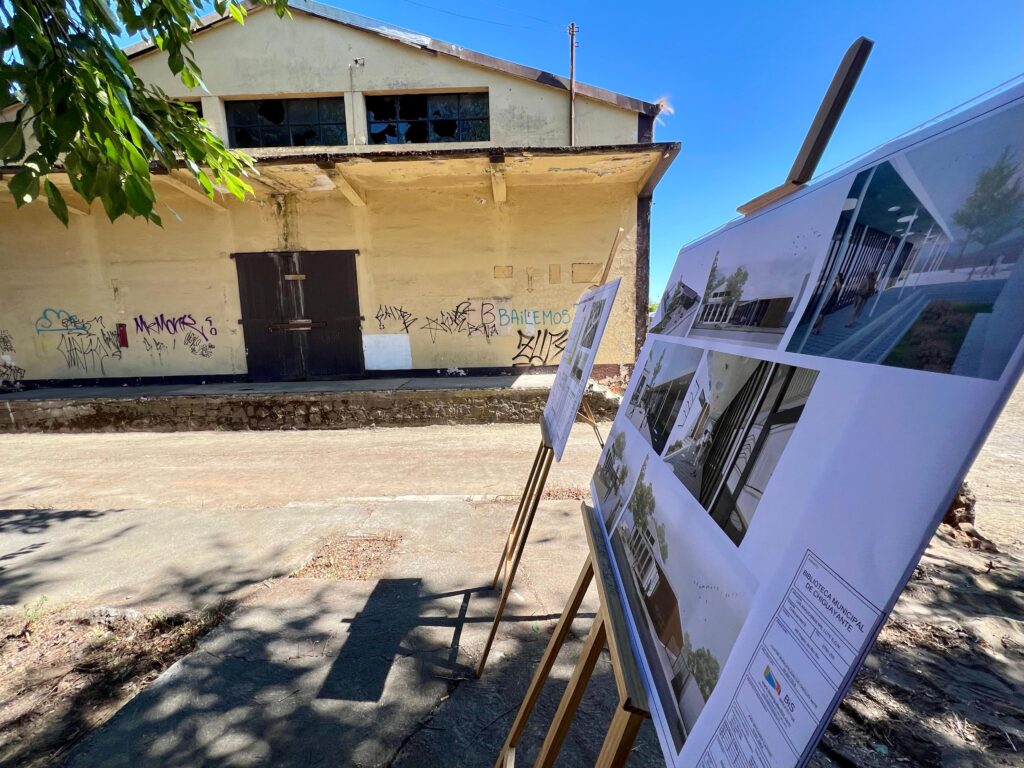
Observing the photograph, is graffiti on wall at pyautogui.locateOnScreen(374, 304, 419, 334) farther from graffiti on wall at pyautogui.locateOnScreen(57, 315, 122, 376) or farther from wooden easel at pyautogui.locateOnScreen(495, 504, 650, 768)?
wooden easel at pyautogui.locateOnScreen(495, 504, 650, 768)

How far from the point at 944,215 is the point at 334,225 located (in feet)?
32.8

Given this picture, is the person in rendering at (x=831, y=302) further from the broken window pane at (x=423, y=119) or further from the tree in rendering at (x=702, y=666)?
the broken window pane at (x=423, y=119)

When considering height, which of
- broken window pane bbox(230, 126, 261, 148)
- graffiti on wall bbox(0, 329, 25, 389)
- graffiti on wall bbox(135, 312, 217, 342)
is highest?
broken window pane bbox(230, 126, 261, 148)

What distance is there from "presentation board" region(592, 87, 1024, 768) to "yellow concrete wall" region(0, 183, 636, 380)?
838 cm

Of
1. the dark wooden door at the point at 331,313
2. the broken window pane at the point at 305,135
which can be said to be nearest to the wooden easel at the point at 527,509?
the dark wooden door at the point at 331,313

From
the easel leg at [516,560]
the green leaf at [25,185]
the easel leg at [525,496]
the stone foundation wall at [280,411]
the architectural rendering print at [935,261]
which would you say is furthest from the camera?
the stone foundation wall at [280,411]

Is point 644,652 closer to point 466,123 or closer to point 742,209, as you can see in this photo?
point 742,209

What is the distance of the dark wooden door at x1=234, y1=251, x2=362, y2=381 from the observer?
9289 mm

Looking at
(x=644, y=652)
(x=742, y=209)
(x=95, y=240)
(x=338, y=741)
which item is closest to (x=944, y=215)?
(x=742, y=209)

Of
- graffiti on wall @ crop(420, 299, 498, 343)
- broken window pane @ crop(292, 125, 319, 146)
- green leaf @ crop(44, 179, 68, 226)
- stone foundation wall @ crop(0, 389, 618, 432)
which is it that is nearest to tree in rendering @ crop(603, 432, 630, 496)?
green leaf @ crop(44, 179, 68, 226)

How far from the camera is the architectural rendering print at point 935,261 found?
51cm

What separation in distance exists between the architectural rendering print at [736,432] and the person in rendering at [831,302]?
0.25 feet

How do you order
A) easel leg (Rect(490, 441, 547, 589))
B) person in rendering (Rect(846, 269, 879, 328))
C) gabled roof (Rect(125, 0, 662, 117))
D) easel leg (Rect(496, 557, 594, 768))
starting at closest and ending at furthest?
person in rendering (Rect(846, 269, 879, 328))
easel leg (Rect(496, 557, 594, 768))
easel leg (Rect(490, 441, 547, 589))
gabled roof (Rect(125, 0, 662, 117))

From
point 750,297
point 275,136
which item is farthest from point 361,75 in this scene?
point 750,297
